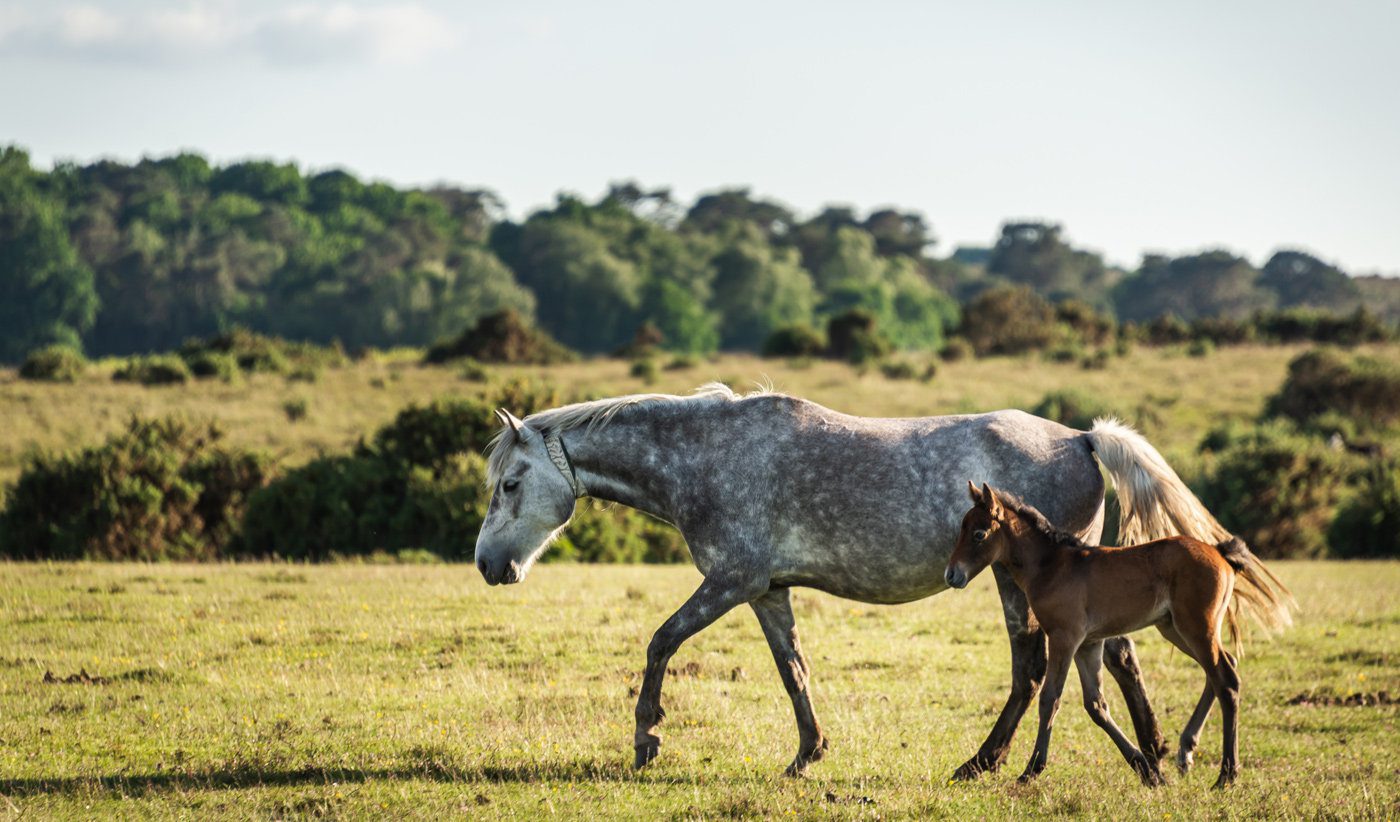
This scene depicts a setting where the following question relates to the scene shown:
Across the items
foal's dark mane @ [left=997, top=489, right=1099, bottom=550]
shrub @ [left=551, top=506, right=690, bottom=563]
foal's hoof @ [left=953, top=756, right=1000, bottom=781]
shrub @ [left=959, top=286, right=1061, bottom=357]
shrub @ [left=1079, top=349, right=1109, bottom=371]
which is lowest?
shrub @ [left=551, top=506, right=690, bottom=563]

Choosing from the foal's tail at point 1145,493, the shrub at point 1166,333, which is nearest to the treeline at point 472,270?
the shrub at point 1166,333

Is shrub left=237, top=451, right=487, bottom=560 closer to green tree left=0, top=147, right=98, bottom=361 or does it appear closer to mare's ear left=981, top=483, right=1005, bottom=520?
mare's ear left=981, top=483, right=1005, bottom=520

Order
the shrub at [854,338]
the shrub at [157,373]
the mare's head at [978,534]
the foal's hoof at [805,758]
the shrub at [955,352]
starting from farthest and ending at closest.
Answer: the shrub at [955,352] → the shrub at [854,338] → the shrub at [157,373] → the foal's hoof at [805,758] → the mare's head at [978,534]

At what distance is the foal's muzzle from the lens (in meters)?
9.40

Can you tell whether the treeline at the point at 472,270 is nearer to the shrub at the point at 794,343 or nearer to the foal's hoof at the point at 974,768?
the shrub at the point at 794,343

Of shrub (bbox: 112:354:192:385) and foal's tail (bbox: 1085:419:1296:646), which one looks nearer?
foal's tail (bbox: 1085:419:1296:646)

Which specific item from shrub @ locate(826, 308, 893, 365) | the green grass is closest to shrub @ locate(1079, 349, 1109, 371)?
shrub @ locate(826, 308, 893, 365)

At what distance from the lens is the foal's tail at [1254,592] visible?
853 cm

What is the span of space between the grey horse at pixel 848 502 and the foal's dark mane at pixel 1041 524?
1.51ft

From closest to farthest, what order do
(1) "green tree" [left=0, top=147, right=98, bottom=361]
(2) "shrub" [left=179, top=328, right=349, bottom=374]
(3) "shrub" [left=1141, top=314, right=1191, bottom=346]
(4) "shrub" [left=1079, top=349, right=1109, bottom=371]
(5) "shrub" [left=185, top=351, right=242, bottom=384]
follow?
(5) "shrub" [left=185, top=351, right=242, bottom=384] < (2) "shrub" [left=179, top=328, right=349, bottom=374] < (4) "shrub" [left=1079, top=349, right=1109, bottom=371] < (3) "shrub" [left=1141, top=314, right=1191, bottom=346] < (1) "green tree" [left=0, top=147, right=98, bottom=361]

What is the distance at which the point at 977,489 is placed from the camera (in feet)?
26.8

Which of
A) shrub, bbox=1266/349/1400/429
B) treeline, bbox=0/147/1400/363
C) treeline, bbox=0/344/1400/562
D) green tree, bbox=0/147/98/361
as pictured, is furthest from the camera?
treeline, bbox=0/147/1400/363

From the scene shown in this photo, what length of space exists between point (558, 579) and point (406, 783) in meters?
9.95

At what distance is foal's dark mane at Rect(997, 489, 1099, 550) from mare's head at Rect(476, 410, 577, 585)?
304 centimetres
